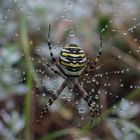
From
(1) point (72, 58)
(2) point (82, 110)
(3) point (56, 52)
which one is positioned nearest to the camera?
(1) point (72, 58)

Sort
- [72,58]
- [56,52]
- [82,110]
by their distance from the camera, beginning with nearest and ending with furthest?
[72,58] < [56,52] < [82,110]

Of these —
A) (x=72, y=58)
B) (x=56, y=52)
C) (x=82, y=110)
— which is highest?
(x=72, y=58)

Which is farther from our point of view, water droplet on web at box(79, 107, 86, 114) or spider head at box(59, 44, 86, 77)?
water droplet on web at box(79, 107, 86, 114)

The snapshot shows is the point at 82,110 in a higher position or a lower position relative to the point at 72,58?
lower

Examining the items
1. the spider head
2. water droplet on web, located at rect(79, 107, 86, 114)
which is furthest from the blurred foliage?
the spider head

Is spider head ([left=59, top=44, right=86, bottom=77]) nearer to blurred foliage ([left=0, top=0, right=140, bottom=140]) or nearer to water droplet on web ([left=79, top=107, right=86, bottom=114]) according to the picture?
blurred foliage ([left=0, top=0, right=140, bottom=140])

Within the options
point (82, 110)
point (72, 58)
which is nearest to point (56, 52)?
point (82, 110)

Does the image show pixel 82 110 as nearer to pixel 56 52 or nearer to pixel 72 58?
pixel 56 52
